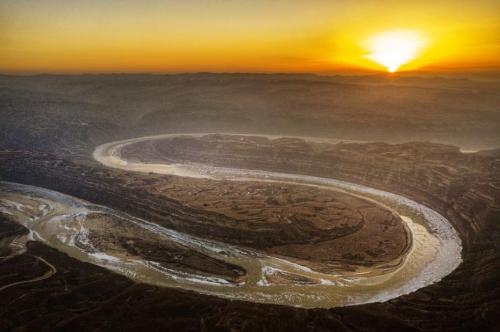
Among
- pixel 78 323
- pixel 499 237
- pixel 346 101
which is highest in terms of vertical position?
pixel 346 101

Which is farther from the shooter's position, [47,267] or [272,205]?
[272,205]

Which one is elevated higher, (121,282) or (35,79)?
(35,79)

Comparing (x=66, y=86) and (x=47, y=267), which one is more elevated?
(x=66, y=86)

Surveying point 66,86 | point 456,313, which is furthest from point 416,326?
point 66,86

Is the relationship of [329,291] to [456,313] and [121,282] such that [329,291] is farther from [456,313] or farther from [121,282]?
[121,282]

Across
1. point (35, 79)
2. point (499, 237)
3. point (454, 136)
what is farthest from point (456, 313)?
point (35, 79)

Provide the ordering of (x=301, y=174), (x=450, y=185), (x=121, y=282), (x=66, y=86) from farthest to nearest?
(x=66, y=86), (x=301, y=174), (x=450, y=185), (x=121, y=282)

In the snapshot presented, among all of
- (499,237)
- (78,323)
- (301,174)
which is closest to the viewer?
(78,323)

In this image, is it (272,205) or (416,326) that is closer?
(416,326)

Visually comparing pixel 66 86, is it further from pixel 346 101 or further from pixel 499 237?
pixel 499 237
